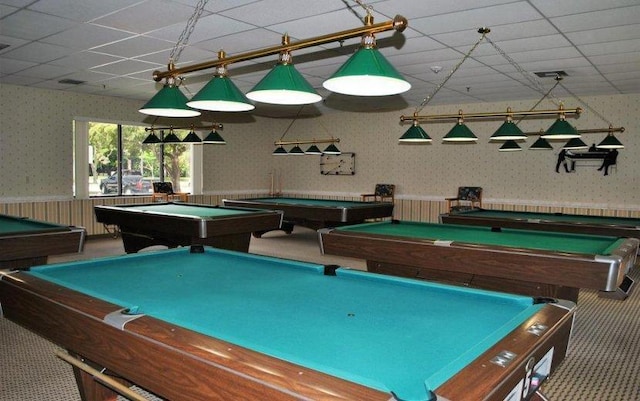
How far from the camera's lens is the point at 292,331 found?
1.62 metres

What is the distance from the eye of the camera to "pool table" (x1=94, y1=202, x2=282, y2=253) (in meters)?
4.94

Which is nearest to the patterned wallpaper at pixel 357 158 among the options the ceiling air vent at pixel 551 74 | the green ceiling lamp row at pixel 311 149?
the green ceiling lamp row at pixel 311 149

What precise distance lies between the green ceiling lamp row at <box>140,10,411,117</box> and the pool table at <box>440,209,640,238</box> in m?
3.28

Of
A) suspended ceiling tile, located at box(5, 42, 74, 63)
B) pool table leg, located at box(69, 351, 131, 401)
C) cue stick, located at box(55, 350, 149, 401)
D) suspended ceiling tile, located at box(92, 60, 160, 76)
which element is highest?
suspended ceiling tile, located at box(92, 60, 160, 76)

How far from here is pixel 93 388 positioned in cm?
235

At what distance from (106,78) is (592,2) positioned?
6.19m

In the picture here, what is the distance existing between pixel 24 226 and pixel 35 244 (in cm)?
88

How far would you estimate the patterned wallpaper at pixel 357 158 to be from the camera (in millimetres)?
7633

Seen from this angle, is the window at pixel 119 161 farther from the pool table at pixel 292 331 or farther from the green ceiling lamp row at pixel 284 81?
the pool table at pixel 292 331

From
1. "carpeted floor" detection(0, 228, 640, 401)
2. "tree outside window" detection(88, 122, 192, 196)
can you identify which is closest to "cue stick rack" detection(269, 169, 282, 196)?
"tree outside window" detection(88, 122, 192, 196)

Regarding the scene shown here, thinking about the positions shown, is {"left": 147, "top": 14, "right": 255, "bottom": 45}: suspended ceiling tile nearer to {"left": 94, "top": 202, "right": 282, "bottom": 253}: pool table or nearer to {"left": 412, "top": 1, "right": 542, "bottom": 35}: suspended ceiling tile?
{"left": 412, "top": 1, "right": 542, "bottom": 35}: suspended ceiling tile

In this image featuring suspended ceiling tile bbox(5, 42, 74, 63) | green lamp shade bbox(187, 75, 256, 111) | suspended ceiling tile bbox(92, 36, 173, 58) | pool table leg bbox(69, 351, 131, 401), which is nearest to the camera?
pool table leg bbox(69, 351, 131, 401)

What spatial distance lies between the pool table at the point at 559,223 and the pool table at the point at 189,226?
2.31m

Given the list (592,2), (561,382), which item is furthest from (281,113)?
(561,382)
